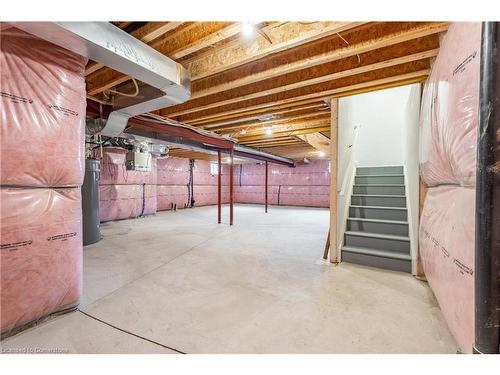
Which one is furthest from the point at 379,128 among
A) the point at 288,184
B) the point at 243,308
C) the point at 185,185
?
the point at 185,185

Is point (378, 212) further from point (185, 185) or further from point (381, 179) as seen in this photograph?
point (185, 185)

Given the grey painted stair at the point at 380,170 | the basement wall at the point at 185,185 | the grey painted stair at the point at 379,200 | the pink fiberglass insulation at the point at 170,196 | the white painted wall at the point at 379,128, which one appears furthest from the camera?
the pink fiberglass insulation at the point at 170,196

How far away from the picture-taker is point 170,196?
872 cm

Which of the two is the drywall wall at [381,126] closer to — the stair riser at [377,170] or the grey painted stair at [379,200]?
the stair riser at [377,170]

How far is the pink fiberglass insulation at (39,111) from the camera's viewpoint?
Result: 1.35m

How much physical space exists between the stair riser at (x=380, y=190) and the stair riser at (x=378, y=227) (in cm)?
77

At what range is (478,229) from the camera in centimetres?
97

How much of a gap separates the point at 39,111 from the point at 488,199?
2.54 m

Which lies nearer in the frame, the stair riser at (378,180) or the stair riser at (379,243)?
the stair riser at (379,243)

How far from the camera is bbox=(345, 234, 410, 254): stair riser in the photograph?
2.60 m

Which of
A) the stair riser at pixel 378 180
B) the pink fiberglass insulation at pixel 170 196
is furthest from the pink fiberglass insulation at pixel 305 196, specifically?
the stair riser at pixel 378 180

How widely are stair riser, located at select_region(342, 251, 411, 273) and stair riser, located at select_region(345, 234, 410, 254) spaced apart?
0.16m

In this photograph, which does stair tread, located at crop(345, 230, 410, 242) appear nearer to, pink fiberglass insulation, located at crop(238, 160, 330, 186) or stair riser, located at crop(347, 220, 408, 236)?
stair riser, located at crop(347, 220, 408, 236)
